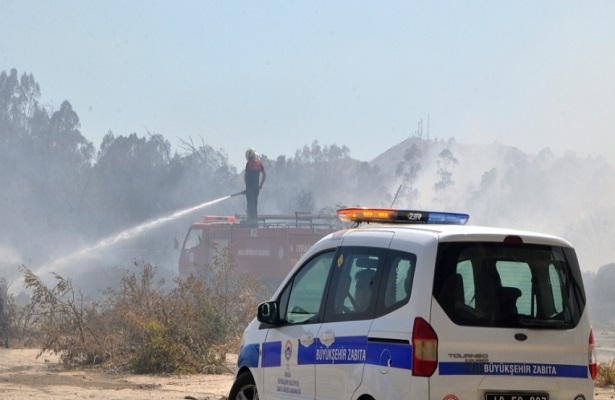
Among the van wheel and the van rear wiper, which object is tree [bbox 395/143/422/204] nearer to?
the van wheel

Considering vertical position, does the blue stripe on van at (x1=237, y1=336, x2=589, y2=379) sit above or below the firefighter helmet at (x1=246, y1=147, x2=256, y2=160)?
below

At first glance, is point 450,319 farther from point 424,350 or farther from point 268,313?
point 268,313

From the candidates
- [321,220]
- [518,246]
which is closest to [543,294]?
[518,246]

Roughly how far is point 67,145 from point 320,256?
104 meters

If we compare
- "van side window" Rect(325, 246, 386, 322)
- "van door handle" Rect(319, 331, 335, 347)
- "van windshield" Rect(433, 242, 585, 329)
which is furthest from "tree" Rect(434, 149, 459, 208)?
"van windshield" Rect(433, 242, 585, 329)

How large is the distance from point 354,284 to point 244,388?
1717 mm

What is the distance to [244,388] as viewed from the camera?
8.82 m

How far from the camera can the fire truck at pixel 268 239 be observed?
94.6 feet

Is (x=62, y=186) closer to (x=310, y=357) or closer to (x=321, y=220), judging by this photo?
(x=321, y=220)

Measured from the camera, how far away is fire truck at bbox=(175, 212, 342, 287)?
2883 centimetres

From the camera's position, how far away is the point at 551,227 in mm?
70125

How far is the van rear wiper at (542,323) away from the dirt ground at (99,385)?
573 centimetres

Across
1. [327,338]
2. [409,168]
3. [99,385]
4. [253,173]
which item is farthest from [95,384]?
[409,168]

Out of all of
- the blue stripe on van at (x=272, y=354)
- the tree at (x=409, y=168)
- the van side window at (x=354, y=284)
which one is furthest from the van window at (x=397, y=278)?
the tree at (x=409, y=168)
